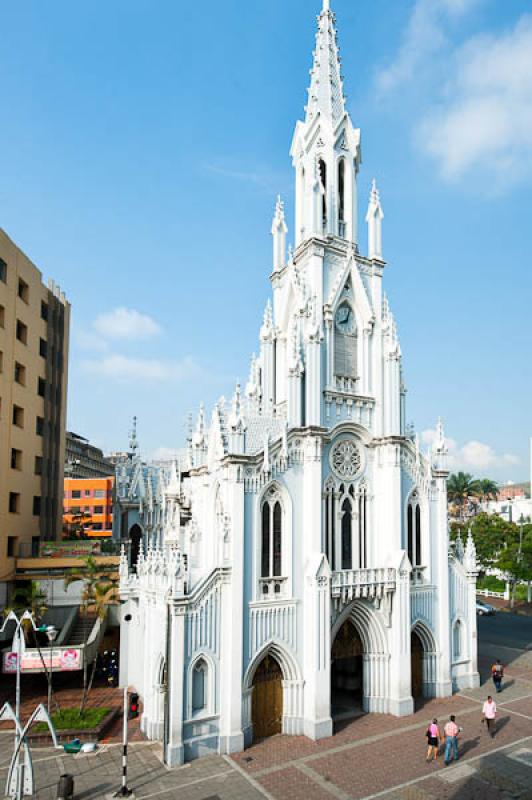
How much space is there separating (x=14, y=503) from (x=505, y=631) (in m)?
37.1

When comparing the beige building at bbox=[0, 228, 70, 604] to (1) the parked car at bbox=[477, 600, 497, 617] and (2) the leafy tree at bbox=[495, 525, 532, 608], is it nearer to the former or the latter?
(1) the parked car at bbox=[477, 600, 497, 617]

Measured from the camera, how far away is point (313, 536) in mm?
24516

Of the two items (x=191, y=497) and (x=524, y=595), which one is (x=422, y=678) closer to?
(x=191, y=497)

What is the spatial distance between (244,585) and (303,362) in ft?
32.5

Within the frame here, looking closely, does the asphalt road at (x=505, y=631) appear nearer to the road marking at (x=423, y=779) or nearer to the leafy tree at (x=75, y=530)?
the road marking at (x=423, y=779)

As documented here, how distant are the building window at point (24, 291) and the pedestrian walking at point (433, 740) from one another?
3427 centimetres

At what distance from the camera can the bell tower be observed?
29.0 m

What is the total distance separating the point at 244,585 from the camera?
22.7 m

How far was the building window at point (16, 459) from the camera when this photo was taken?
36906 mm

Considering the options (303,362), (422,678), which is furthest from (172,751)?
(303,362)

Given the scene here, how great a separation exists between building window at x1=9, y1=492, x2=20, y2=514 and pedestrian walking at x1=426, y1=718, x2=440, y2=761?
27563 millimetres

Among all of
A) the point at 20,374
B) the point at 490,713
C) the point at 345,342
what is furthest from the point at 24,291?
the point at 490,713

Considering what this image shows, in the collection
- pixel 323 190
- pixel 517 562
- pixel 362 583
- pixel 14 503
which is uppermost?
pixel 323 190

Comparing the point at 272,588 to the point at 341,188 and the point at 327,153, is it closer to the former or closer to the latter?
the point at 341,188
